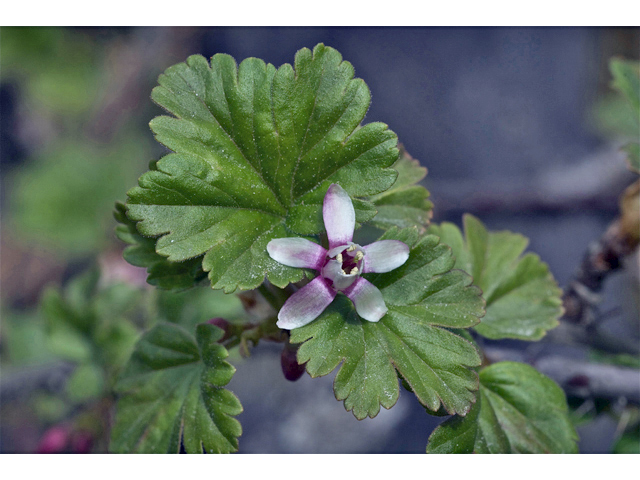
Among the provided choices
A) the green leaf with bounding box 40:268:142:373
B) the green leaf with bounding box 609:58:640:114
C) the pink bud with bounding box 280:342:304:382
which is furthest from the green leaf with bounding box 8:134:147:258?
the green leaf with bounding box 609:58:640:114

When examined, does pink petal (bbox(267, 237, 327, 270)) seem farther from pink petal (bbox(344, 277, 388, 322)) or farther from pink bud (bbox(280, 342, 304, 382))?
pink bud (bbox(280, 342, 304, 382))

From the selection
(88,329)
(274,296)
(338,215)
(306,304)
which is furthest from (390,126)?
(306,304)

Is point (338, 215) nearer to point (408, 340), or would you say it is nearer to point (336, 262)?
point (336, 262)

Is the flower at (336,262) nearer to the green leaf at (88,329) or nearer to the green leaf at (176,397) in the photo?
the green leaf at (176,397)

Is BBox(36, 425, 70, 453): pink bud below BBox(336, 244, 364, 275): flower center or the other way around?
below

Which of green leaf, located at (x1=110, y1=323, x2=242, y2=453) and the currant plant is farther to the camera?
green leaf, located at (x1=110, y1=323, x2=242, y2=453)

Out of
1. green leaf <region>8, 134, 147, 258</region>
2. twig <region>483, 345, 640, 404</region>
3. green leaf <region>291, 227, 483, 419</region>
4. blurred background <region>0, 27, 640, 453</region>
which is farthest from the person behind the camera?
green leaf <region>8, 134, 147, 258</region>

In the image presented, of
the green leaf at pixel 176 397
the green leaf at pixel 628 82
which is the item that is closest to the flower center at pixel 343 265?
the green leaf at pixel 176 397
